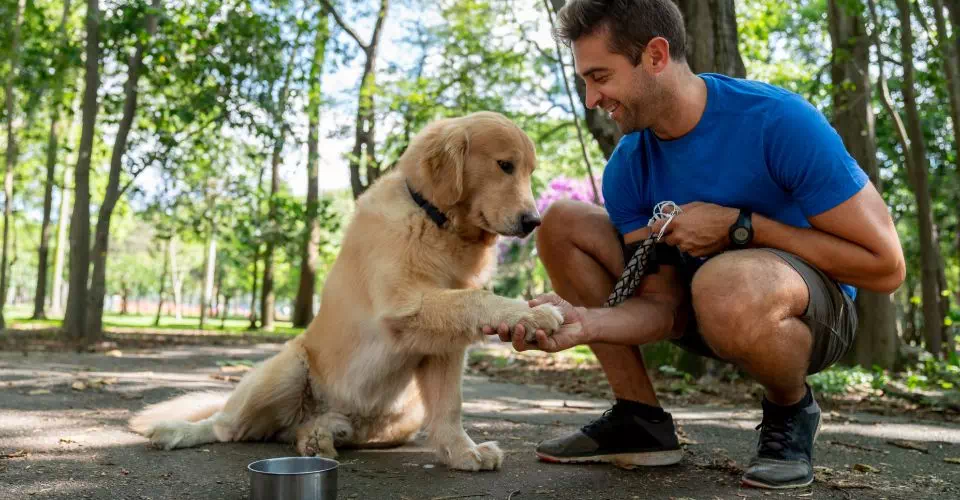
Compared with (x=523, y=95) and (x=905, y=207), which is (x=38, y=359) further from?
(x=905, y=207)

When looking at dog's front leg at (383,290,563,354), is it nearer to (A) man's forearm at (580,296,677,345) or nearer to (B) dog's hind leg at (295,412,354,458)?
(A) man's forearm at (580,296,677,345)

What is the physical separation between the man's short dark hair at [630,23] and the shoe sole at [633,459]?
1551 mm

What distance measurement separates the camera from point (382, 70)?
1507 cm

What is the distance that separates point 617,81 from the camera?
282 cm

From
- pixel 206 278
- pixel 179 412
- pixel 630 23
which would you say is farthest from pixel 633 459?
pixel 206 278

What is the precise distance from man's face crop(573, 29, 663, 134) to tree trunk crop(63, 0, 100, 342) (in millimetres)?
9788

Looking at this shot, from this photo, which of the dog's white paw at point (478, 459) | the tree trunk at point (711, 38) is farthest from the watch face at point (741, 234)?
the tree trunk at point (711, 38)

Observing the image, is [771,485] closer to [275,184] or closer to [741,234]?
[741,234]

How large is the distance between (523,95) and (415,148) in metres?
11.1

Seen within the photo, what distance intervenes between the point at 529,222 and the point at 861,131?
6384mm

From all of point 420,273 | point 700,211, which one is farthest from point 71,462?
point 700,211

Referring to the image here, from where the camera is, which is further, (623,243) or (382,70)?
(382,70)

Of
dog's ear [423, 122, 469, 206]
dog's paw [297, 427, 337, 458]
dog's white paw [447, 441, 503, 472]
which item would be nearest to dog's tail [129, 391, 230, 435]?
dog's paw [297, 427, 337, 458]

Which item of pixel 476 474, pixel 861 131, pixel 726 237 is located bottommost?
pixel 476 474
